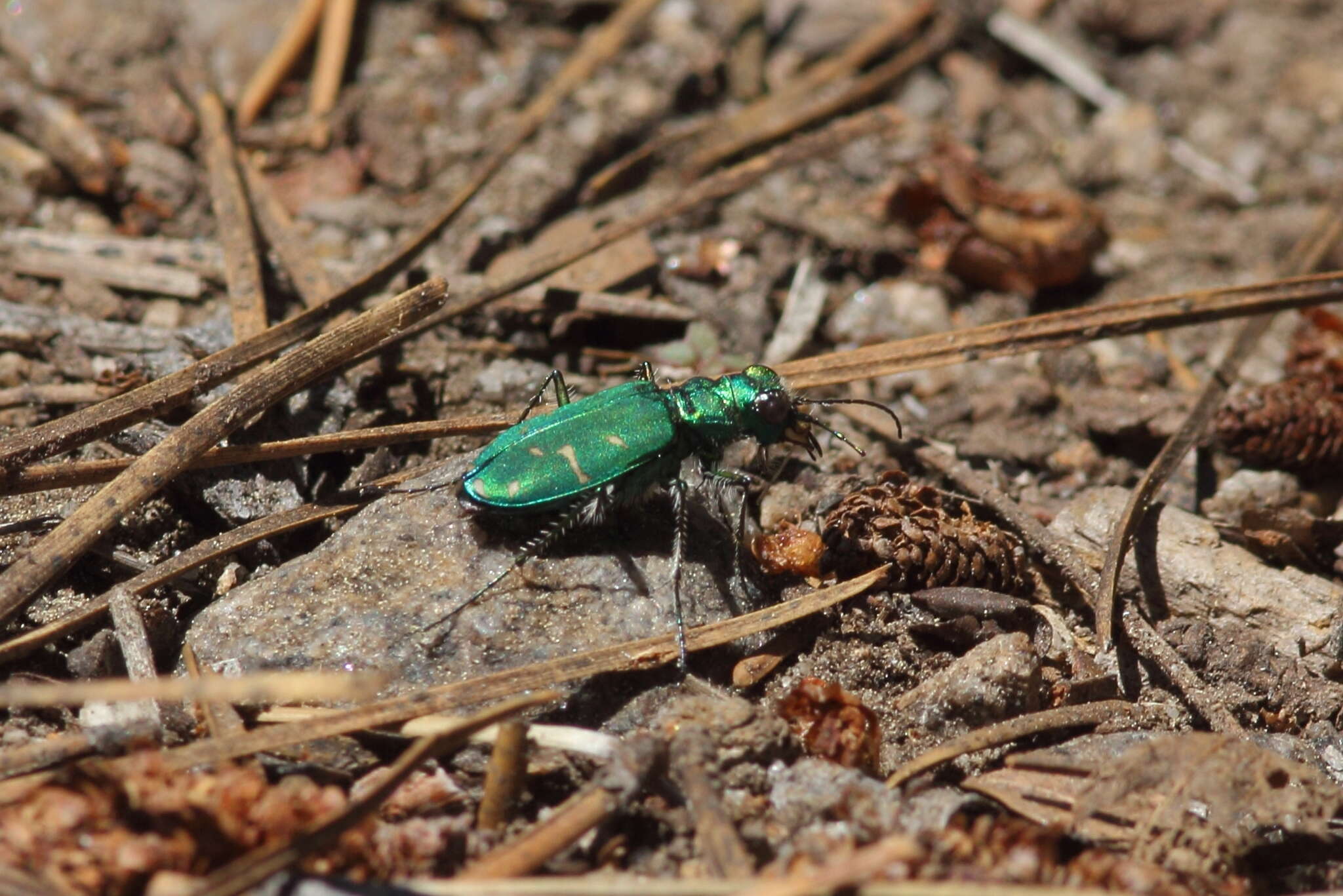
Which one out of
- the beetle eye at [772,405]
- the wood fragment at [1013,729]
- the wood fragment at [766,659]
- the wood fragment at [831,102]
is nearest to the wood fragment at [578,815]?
the wood fragment at [766,659]

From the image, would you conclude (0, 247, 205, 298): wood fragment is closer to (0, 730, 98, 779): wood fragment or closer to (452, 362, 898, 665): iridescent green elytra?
(452, 362, 898, 665): iridescent green elytra

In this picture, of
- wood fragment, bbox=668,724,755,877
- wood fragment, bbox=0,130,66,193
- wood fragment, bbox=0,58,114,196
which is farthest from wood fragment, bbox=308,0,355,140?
wood fragment, bbox=668,724,755,877

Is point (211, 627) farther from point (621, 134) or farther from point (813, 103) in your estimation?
point (813, 103)

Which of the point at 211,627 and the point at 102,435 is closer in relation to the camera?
the point at 211,627

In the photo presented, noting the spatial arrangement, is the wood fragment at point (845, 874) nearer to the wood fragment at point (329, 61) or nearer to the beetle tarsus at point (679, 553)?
the beetle tarsus at point (679, 553)

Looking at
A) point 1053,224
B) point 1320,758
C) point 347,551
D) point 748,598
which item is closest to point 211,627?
point 347,551

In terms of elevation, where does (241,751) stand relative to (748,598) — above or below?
above

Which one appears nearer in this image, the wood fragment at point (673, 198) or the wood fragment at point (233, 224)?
the wood fragment at point (233, 224)

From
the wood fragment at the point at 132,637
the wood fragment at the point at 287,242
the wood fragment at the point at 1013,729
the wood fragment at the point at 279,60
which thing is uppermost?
the wood fragment at the point at 279,60
